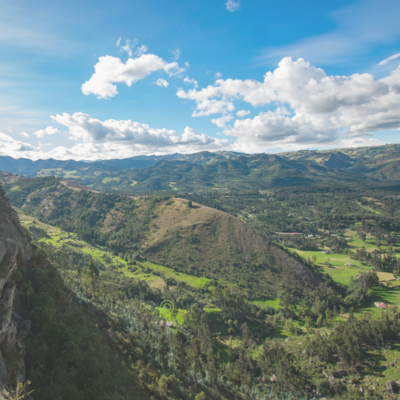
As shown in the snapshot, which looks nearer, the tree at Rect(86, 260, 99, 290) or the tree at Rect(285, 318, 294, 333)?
the tree at Rect(86, 260, 99, 290)

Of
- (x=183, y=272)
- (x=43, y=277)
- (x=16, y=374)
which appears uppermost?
(x=43, y=277)

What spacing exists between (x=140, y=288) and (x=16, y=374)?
108m

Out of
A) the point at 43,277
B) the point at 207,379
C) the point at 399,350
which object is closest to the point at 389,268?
the point at 399,350

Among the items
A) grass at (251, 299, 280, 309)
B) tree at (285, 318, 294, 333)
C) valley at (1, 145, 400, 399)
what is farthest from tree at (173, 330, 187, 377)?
grass at (251, 299, 280, 309)

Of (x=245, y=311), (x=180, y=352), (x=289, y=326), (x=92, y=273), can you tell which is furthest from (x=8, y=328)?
(x=289, y=326)

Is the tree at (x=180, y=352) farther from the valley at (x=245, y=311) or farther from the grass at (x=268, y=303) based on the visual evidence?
the grass at (x=268, y=303)

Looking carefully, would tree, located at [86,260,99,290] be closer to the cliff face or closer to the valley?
the valley

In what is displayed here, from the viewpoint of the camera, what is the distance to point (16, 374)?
28.4m

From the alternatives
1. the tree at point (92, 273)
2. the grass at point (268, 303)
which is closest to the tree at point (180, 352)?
the tree at point (92, 273)

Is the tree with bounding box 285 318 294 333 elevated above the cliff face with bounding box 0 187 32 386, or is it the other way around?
the cliff face with bounding box 0 187 32 386

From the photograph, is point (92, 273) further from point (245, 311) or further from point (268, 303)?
point (268, 303)

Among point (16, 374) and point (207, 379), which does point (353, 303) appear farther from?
point (16, 374)

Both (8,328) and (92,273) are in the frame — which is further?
(92,273)

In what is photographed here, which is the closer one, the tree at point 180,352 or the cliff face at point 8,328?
the cliff face at point 8,328
